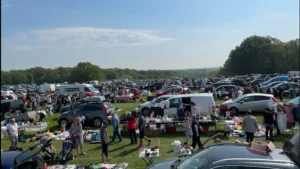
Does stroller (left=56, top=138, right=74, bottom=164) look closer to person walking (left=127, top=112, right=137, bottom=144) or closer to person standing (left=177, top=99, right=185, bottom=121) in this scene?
person walking (left=127, top=112, right=137, bottom=144)

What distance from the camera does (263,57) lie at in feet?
310

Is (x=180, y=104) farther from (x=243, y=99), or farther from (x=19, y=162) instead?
(x=19, y=162)

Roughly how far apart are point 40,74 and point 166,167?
134342 millimetres

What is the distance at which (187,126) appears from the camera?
13.8m

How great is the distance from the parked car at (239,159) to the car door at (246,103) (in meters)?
16.0

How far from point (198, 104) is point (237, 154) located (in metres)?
14.3

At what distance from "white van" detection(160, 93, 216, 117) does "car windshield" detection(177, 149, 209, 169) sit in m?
13.5

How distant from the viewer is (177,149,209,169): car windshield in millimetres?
5477

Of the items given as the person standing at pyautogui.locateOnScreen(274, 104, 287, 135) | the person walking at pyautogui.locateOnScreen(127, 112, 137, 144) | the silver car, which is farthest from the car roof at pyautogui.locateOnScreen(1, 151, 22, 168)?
the silver car

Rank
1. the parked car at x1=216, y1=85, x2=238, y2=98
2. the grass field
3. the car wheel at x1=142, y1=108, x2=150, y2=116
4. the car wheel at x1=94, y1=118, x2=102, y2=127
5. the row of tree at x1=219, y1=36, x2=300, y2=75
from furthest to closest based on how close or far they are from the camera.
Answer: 1. the row of tree at x1=219, y1=36, x2=300, y2=75
2. the parked car at x1=216, y1=85, x2=238, y2=98
3. the car wheel at x1=142, y1=108, x2=150, y2=116
4. the car wheel at x1=94, y1=118, x2=102, y2=127
5. the grass field

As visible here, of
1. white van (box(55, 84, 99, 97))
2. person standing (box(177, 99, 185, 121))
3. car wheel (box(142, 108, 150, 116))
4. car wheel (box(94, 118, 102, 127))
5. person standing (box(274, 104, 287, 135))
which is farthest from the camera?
white van (box(55, 84, 99, 97))

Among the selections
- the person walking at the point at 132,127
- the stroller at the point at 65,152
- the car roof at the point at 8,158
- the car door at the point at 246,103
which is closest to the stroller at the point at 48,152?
the stroller at the point at 65,152

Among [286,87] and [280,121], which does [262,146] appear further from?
[286,87]

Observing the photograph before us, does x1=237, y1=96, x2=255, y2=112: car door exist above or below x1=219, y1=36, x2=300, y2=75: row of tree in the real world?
below
